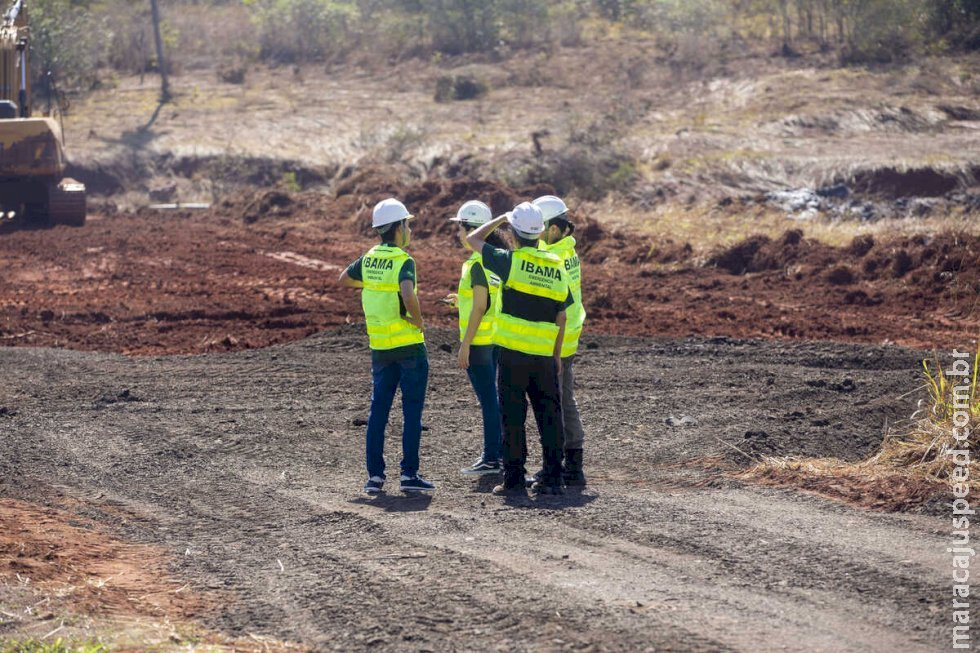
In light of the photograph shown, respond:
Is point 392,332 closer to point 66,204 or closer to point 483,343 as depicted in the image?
point 483,343

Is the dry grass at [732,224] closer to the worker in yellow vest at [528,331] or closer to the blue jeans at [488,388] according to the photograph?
the blue jeans at [488,388]

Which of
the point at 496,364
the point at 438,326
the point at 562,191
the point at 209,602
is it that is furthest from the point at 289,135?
the point at 209,602

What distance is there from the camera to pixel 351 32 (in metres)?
45.0

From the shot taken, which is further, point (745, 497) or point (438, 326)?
point (438, 326)

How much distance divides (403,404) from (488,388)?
88 cm

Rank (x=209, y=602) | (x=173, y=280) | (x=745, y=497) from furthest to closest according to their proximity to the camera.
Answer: (x=173, y=280)
(x=745, y=497)
(x=209, y=602)

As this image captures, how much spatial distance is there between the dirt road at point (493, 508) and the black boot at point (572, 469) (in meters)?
0.21

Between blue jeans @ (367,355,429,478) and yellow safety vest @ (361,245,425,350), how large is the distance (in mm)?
163

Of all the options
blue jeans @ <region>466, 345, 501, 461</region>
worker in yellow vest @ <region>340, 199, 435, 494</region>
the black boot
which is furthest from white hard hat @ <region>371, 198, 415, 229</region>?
the black boot

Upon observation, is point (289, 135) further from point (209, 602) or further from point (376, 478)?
point (209, 602)

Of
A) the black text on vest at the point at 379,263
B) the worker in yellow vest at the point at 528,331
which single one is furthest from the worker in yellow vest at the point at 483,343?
the black text on vest at the point at 379,263

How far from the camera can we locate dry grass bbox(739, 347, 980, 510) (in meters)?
7.51

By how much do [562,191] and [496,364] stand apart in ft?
56.3

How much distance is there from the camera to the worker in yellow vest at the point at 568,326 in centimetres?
827
